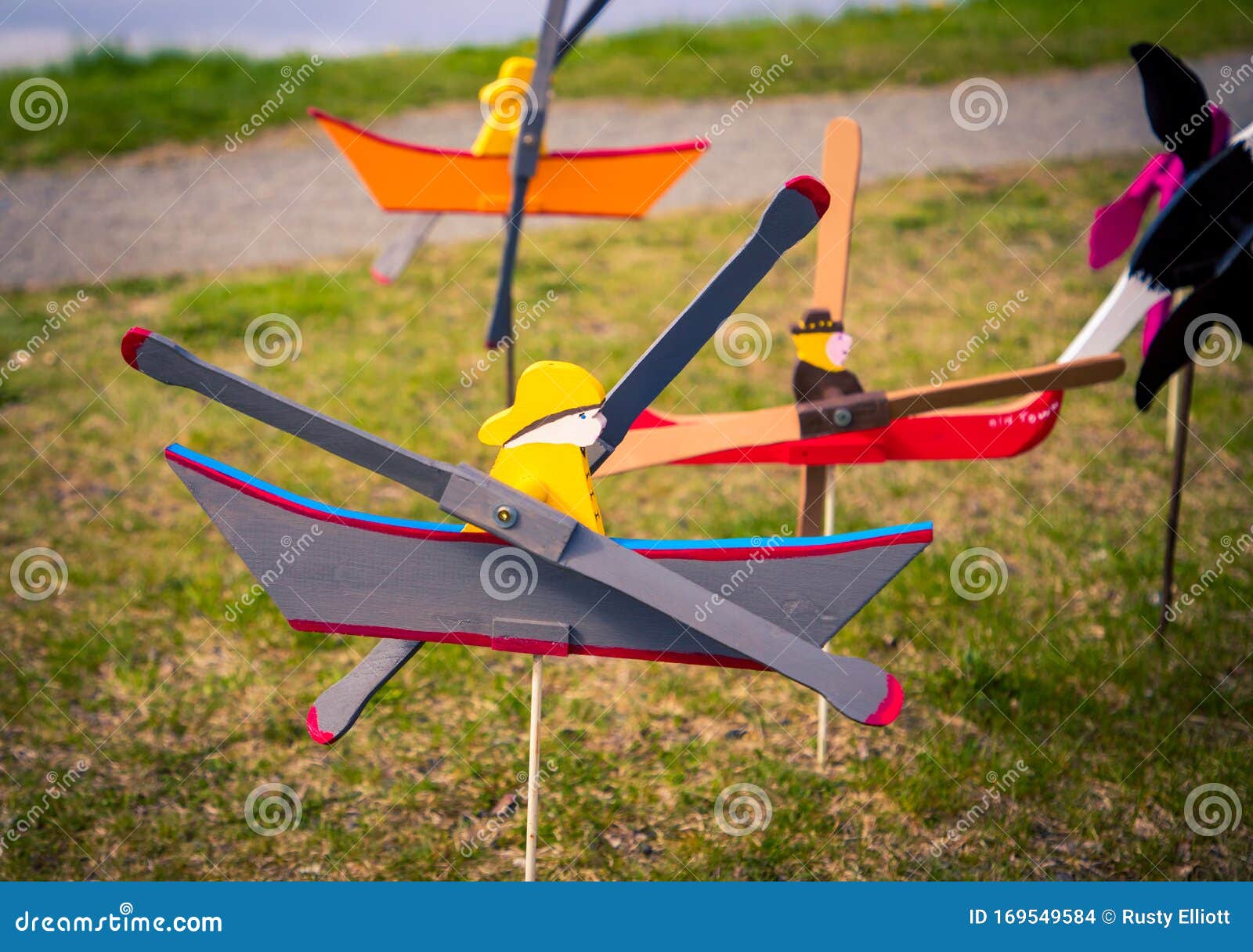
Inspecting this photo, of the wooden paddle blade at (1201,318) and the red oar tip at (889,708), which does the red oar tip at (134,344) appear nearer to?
the red oar tip at (889,708)

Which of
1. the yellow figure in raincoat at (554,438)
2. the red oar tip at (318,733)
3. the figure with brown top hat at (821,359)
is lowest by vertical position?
the red oar tip at (318,733)

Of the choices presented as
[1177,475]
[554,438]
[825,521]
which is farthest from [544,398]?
[1177,475]

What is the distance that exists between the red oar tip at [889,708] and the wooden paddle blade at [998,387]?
103cm

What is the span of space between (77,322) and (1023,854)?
6.40 meters

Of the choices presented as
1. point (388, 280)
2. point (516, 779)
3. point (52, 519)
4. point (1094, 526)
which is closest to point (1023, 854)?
point (516, 779)

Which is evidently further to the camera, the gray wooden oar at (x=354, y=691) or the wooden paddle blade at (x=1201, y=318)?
the wooden paddle blade at (x=1201, y=318)

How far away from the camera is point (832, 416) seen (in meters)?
3.22

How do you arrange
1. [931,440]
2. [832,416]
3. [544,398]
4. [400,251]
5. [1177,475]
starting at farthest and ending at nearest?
1. [400,251]
2. [1177,475]
3. [931,440]
4. [832,416]
5. [544,398]

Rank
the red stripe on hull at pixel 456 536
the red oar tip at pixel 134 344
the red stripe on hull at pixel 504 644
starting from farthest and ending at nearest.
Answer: the red stripe on hull at pixel 504 644, the red stripe on hull at pixel 456 536, the red oar tip at pixel 134 344

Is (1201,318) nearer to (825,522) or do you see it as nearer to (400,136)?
(825,522)

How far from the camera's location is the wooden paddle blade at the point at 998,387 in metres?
3.19

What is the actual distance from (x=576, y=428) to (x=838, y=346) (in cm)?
103

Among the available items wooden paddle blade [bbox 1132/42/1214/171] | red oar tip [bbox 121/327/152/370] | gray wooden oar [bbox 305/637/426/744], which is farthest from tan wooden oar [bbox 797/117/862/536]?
red oar tip [bbox 121/327/152/370]

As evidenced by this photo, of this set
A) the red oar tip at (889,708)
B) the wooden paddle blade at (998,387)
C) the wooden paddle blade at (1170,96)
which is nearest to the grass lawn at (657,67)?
the wooden paddle blade at (1170,96)
